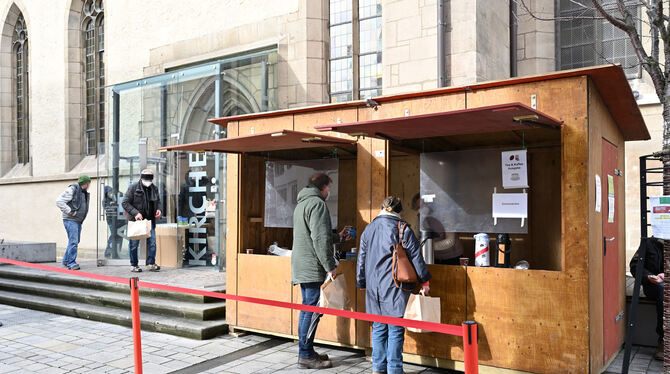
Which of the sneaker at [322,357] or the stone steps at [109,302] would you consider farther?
the stone steps at [109,302]

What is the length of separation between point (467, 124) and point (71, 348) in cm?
501

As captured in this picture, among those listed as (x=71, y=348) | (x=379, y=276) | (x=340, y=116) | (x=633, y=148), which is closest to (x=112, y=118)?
(x=71, y=348)

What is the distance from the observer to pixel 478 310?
5465 mm

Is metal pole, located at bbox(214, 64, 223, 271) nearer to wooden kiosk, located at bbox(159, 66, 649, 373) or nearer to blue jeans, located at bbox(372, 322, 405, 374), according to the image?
wooden kiosk, located at bbox(159, 66, 649, 373)

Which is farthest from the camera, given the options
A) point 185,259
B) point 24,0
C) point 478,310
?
point 24,0

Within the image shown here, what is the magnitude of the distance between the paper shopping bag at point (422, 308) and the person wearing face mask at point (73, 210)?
7.11m

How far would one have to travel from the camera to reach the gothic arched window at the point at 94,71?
1659 centimetres

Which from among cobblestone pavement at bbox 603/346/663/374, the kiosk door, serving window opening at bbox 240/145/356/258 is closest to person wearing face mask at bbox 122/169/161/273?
serving window opening at bbox 240/145/356/258

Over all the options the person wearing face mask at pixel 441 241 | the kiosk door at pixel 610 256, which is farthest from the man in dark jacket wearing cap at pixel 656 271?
the person wearing face mask at pixel 441 241

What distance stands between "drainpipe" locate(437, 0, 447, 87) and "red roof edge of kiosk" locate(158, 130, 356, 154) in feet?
12.3

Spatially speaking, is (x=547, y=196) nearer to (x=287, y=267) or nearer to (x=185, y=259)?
(x=287, y=267)

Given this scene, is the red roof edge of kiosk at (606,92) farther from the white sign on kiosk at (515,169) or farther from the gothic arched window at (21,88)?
the gothic arched window at (21,88)

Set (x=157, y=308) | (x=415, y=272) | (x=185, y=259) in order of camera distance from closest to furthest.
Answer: (x=415, y=272), (x=157, y=308), (x=185, y=259)

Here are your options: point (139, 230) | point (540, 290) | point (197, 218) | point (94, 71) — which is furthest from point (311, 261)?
point (94, 71)
